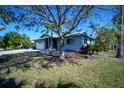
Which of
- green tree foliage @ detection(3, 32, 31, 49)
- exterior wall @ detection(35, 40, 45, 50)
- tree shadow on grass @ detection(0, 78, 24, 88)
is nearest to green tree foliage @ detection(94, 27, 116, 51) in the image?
green tree foliage @ detection(3, 32, 31, 49)

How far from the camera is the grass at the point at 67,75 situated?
456cm

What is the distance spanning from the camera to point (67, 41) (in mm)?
8266

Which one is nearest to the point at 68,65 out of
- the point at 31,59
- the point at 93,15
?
the point at 31,59

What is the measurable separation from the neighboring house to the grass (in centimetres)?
128

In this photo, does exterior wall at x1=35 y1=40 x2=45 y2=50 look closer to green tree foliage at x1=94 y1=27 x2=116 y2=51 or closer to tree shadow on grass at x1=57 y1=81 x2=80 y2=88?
green tree foliage at x1=94 y1=27 x2=116 y2=51

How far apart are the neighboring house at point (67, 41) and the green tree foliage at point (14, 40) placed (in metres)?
0.87

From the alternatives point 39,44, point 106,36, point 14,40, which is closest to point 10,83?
point 14,40

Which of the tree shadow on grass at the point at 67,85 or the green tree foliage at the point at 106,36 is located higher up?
the green tree foliage at the point at 106,36

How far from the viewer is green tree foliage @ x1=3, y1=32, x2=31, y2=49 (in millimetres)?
5186

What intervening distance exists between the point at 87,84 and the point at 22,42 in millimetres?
2409

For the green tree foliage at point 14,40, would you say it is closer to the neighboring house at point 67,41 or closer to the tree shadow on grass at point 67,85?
the neighboring house at point 67,41

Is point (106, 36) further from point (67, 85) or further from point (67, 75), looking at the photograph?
point (67, 85)

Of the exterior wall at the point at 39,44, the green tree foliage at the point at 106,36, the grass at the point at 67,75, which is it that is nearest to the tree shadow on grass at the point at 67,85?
the grass at the point at 67,75

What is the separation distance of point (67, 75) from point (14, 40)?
6.11 feet
